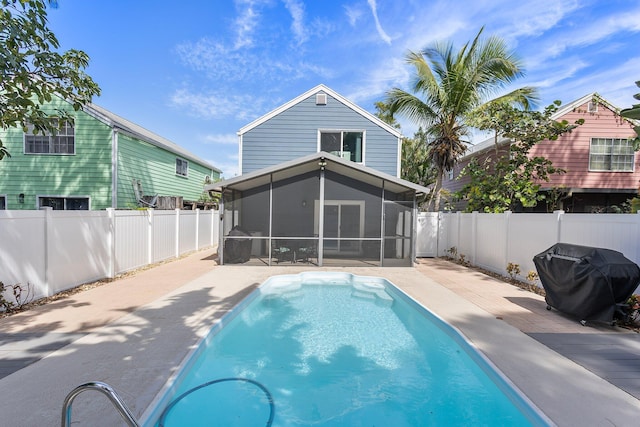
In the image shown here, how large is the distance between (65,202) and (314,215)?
9.16m

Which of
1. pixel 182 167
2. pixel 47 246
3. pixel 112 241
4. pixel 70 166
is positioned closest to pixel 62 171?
pixel 70 166

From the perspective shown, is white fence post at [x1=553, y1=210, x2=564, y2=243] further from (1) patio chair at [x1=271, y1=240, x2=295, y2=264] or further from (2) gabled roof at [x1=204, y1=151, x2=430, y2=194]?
(1) patio chair at [x1=271, y1=240, x2=295, y2=264]

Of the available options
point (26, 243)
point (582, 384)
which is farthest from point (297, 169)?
point (582, 384)

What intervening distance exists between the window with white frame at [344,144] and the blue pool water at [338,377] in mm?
7748

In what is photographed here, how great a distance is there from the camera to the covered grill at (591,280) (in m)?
4.32

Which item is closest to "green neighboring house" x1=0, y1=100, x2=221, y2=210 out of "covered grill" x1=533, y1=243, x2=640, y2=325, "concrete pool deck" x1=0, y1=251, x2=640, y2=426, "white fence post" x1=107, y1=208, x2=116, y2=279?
"white fence post" x1=107, y1=208, x2=116, y2=279

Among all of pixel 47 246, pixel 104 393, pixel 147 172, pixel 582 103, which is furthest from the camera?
pixel 147 172

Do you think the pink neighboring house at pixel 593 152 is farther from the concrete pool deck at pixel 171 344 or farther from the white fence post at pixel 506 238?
the concrete pool deck at pixel 171 344

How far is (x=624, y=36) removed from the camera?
924 centimetres

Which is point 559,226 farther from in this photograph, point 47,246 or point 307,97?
point 47,246

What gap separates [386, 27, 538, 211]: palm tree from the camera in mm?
11273

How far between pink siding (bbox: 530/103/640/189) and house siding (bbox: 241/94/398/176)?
264 inches

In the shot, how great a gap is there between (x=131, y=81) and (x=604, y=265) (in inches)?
627

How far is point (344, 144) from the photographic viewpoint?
12.6m
